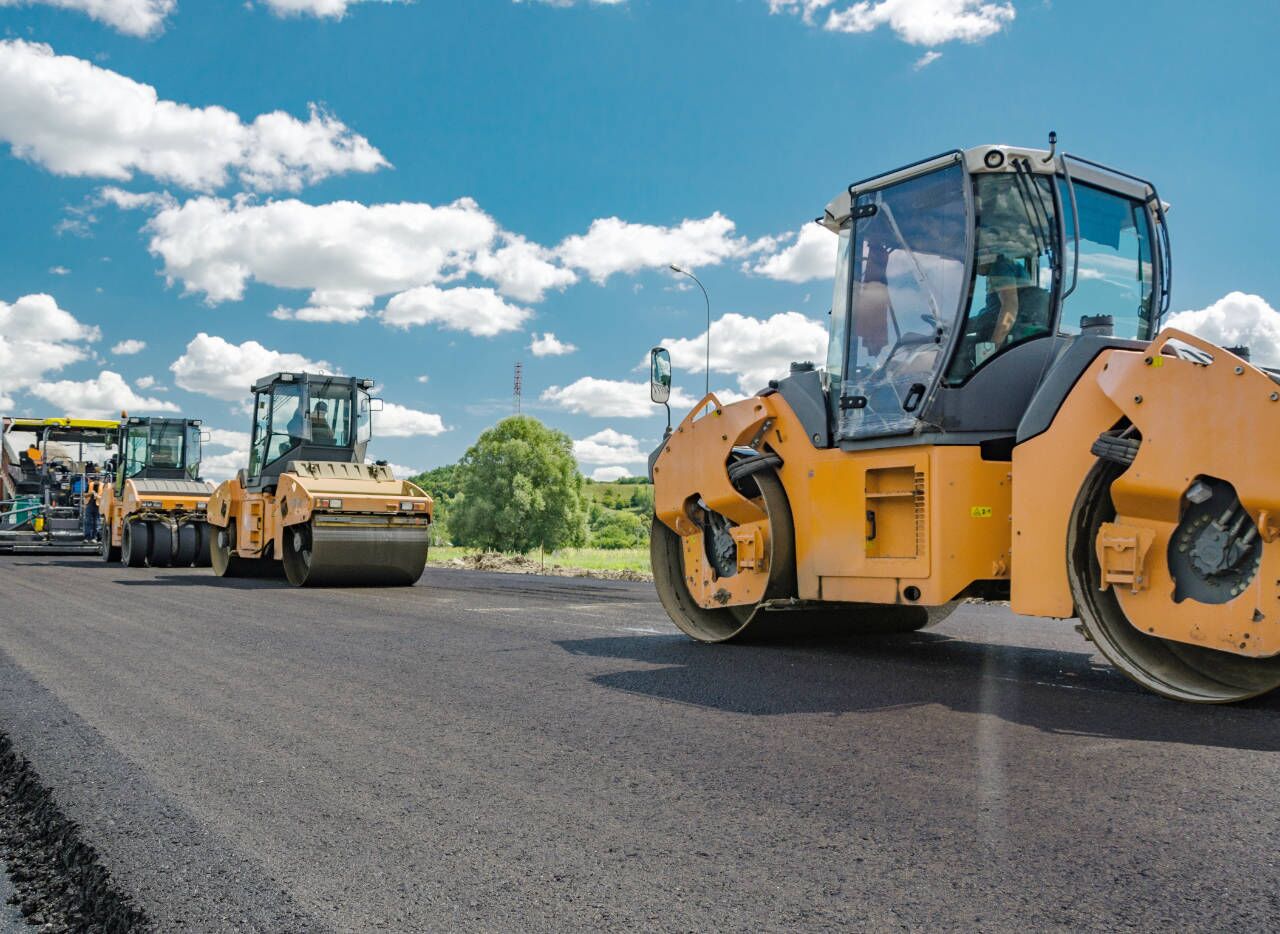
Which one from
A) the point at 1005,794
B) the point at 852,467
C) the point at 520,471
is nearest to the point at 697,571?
the point at 852,467

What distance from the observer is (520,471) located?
5056 cm

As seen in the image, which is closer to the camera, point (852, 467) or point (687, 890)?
point (687, 890)

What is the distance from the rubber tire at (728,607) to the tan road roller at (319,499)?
21.0 ft

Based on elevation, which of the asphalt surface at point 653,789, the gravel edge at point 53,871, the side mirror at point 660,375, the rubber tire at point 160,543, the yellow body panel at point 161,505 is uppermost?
the side mirror at point 660,375

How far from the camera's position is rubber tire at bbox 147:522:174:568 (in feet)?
63.1

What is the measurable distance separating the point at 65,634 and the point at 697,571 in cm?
477

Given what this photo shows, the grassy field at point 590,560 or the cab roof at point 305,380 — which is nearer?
the cab roof at point 305,380

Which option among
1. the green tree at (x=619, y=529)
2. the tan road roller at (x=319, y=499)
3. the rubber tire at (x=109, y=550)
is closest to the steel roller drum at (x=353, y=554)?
the tan road roller at (x=319, y=499)

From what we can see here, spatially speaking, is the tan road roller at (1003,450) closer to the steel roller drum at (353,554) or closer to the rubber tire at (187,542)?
the steel roller drum at (353,554)

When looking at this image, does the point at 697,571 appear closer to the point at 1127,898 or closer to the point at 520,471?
the point at 1127,898

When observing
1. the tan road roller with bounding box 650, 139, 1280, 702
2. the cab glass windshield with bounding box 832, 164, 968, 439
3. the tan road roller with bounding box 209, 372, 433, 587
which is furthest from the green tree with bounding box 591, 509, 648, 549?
the cab glass windshield with bounding box 832, 164, 968, 439

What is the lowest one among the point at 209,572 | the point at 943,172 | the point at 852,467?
the point at 209,572

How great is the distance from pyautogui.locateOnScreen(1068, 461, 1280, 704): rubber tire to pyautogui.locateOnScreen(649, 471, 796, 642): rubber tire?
80.0 inches

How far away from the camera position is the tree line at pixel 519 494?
4928 centimetres
